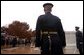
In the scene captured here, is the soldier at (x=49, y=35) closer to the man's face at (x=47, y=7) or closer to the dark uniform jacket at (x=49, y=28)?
the dark uniform jacket at (x=49, y=28)

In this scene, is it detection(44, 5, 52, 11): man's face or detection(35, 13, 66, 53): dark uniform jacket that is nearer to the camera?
detection(35, 13, 66, 53): dark uniform jacket

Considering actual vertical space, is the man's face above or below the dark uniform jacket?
above

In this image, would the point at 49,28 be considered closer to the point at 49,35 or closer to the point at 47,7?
the point at 49,35

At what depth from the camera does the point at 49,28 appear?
18.9ft

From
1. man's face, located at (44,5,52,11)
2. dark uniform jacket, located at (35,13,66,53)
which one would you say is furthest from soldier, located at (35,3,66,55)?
man's face, located at (44,5,52,11)

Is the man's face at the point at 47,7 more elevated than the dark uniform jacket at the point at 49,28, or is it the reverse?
the man's face at the point at 47,7

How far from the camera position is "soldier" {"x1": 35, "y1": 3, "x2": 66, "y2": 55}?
18.7ft

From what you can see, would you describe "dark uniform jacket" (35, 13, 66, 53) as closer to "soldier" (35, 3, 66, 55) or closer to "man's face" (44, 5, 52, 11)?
"soldier" (35, 3, 66, 55)

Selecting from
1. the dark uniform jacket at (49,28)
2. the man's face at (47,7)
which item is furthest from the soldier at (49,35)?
the man's face at (47,7)

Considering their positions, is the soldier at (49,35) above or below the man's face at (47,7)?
below

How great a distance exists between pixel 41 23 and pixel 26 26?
71039 millimetres

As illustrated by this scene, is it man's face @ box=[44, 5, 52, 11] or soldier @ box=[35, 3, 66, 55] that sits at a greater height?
man's face @ box=[44, 5, 52, 11]

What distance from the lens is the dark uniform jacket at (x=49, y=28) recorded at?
18.7 ft

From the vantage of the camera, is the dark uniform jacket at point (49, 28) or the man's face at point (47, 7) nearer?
the dark uniform jacket at point (49, 28)
